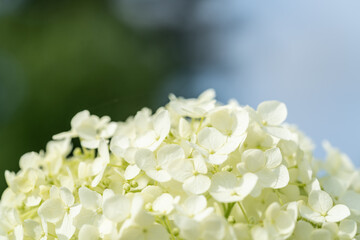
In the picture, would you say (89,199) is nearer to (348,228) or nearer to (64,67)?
(348,228)

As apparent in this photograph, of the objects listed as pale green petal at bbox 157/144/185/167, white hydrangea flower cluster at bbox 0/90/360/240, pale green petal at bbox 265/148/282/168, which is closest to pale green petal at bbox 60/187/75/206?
white hydrangea flower cluster at bbox 0/90/360/240

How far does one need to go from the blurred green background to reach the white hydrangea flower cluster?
2.81 metres

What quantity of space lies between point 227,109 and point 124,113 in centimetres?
295

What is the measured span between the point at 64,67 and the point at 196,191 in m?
3.59

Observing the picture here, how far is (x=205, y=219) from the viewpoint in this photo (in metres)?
0.41

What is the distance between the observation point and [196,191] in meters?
0.46

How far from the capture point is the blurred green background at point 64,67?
359 cm

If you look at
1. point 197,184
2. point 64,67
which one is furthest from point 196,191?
point 64,67

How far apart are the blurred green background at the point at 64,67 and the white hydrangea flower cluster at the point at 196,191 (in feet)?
9.21

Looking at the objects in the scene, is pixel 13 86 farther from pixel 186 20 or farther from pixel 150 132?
pixel 150 132

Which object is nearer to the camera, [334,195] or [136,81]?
[334,195]

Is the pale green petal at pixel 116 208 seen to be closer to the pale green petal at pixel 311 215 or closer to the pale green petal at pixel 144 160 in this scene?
the pale green petal at pixel 144 160

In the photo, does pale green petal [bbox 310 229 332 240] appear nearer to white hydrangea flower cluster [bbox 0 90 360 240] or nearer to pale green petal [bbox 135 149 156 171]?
white hydrangea flower cluster [bbox 0 90 360 240]

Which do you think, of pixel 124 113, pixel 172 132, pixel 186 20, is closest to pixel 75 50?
pixel 124 113
